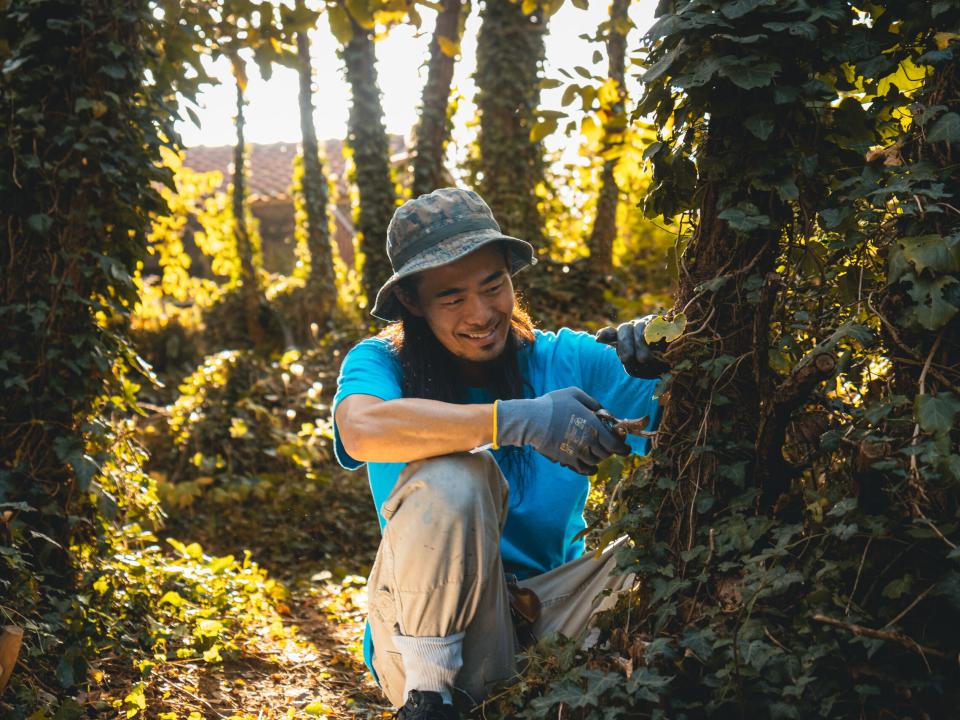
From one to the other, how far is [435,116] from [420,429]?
715 centimetres

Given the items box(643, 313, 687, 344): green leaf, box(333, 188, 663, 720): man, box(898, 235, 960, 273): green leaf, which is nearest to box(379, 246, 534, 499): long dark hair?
box(333, 188, 663, 720): man

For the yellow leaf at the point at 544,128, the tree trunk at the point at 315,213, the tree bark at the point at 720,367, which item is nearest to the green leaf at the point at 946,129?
the tree bark at the point at 720,367

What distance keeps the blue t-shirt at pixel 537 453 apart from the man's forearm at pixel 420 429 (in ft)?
0.68

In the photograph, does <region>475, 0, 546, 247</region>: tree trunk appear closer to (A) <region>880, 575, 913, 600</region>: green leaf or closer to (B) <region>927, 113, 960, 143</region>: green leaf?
(B) <region>927, 113, 960, 143</region>: green leaf

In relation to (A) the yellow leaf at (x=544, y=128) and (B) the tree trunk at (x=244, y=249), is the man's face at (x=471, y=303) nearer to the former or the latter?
(A) the yellow leaf at (x=544, y=128)

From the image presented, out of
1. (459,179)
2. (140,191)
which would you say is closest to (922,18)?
(140,191)

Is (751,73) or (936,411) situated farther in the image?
(751,73)

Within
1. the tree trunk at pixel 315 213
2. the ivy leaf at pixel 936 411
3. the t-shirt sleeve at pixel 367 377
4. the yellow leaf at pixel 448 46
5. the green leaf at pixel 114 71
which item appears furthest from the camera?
the tree trunk at pixel 315 213

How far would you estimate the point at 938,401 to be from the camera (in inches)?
64.7

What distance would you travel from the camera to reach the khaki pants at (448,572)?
2367 millimetres

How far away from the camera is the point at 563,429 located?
2.38 metres

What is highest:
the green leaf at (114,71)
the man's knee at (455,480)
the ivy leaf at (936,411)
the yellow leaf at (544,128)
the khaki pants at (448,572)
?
the green leaf at (114,71)

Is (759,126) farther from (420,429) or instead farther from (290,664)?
(290,664)

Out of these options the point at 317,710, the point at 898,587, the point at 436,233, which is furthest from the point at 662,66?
the point at 317,710
